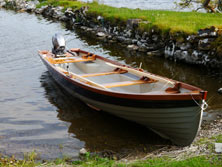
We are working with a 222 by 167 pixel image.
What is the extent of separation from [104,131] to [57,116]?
6.21ft

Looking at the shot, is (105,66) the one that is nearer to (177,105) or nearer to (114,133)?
(114,133)

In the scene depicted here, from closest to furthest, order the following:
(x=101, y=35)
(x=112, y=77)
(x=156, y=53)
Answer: (x=112, y=77) → (x=156, y=53) → (x=101, y=35)

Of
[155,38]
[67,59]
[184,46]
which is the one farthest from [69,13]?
[67,59]

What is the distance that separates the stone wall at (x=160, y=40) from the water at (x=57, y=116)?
59cm

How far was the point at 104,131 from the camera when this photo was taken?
25.8ft

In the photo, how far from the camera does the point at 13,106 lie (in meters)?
9.60

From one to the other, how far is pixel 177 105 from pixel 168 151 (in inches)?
45.7

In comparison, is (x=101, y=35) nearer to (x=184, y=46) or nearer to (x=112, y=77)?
(x=184, y=46)

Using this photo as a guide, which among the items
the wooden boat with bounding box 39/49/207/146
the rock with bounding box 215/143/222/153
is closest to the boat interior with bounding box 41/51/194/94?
the wooden boat with bounding box 39/49/207/146

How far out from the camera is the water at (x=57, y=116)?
708cm

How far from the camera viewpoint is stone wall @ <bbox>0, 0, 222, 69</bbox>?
12430 millimetres

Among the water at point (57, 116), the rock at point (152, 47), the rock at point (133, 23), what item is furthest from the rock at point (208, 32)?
the rock at point (133, 23)

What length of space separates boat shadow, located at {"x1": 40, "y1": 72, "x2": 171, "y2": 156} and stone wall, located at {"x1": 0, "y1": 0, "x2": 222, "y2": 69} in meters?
6.32

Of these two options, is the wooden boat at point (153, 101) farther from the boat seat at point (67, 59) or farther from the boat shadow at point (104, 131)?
the boat seat at point (67, 59)
